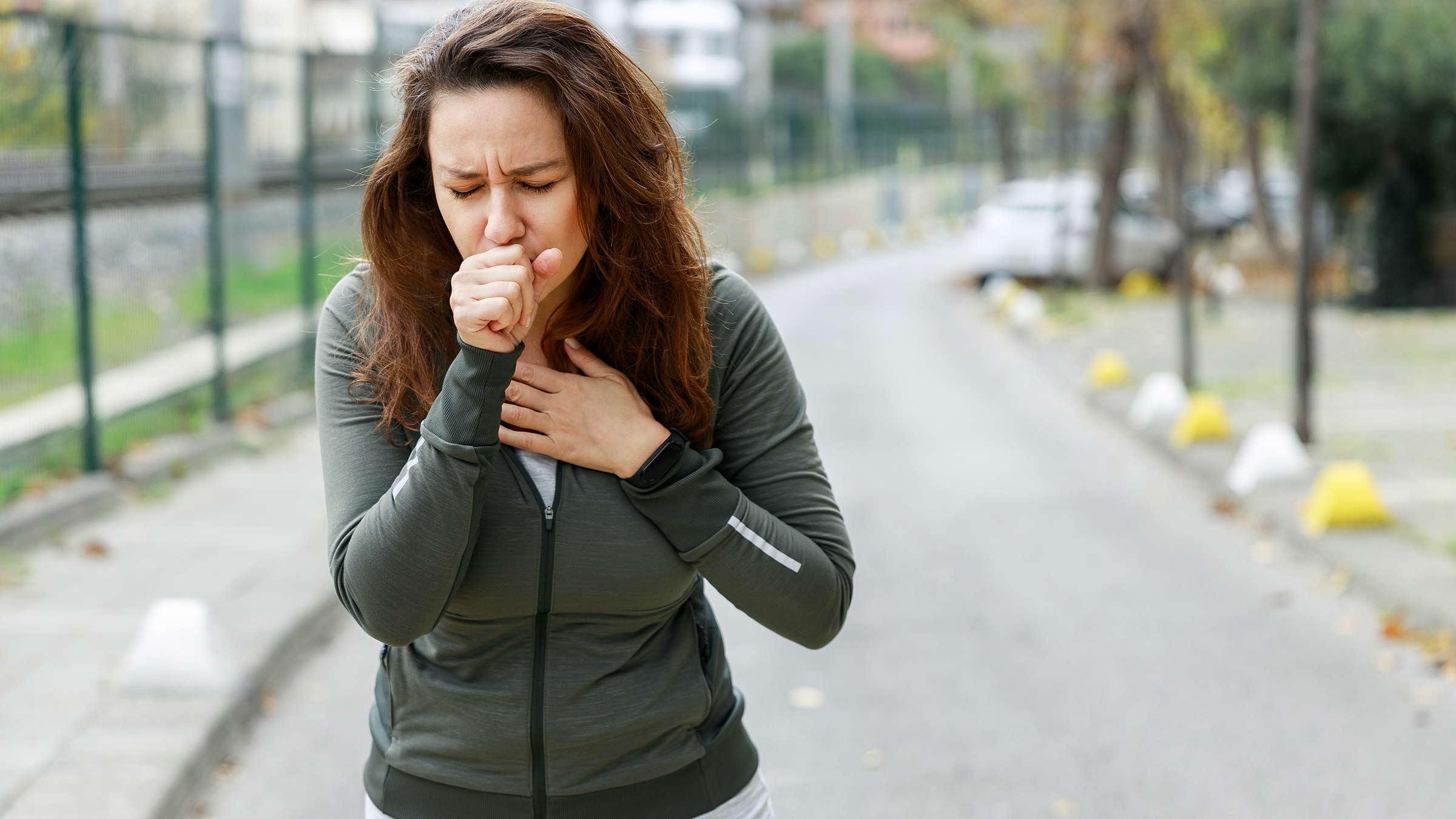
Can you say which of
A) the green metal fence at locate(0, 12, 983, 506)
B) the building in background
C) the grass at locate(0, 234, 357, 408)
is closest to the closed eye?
the green metal fence at locate(0, 12, 983, 506)

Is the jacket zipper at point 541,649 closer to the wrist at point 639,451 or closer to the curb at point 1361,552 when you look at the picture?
the wrist at point 639,451

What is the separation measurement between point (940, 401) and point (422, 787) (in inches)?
494

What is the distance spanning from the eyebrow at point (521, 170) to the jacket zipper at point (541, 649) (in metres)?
0.33

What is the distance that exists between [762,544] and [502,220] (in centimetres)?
50

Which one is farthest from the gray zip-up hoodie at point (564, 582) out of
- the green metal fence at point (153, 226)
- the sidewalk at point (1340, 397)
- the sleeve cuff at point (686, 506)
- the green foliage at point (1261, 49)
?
the green foliage at point (1261, 49)

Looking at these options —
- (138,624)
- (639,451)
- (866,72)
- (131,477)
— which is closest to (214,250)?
(131,477)

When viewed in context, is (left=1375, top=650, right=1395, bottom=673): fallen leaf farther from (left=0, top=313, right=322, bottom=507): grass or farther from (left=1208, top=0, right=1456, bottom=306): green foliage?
(left=1208, top=0, right=1456, bottom=306): green foliage

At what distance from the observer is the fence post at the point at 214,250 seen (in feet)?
36.7

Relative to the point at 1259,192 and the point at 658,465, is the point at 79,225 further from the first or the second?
the point at 1259,192

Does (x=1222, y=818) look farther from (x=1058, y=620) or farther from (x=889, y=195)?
(x=889, y=195)

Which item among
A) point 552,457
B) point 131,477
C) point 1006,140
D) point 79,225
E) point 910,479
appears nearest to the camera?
point 552,457

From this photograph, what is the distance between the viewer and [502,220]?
182 cm

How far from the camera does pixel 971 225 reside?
28.6 m

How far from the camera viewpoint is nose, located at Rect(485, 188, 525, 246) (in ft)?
Result: 5.97
